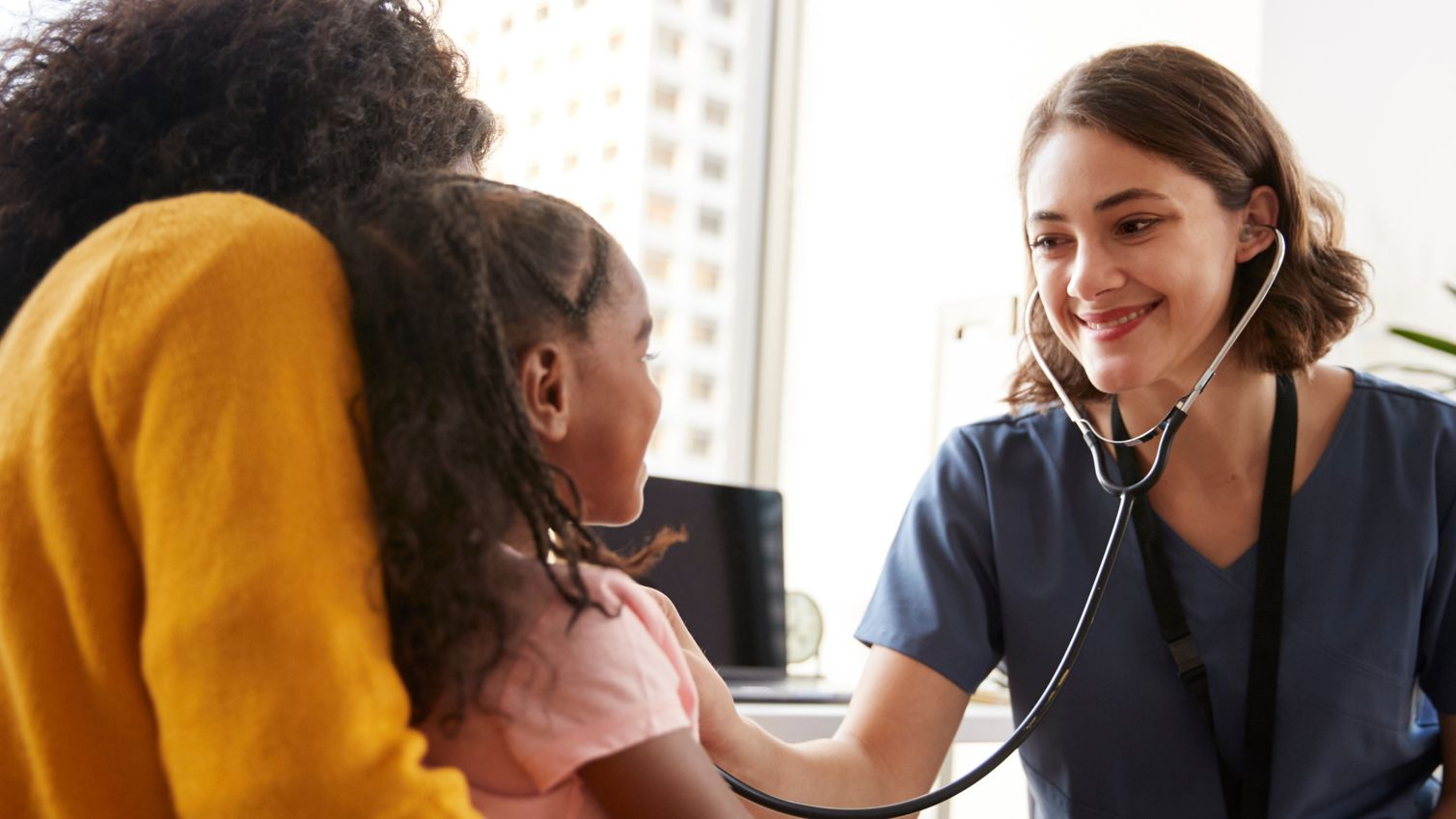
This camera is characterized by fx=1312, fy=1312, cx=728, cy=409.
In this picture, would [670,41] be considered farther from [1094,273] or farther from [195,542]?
[195,542]

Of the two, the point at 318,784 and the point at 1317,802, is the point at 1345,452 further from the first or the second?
the point at 318,784

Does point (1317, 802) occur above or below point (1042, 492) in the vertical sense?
below

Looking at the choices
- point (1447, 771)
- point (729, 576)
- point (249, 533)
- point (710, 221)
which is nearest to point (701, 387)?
point (710, 221)

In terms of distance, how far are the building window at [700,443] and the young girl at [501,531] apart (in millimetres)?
2777

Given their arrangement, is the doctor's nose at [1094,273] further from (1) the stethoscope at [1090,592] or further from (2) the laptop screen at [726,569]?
(2) the laptop screen at [726,569]

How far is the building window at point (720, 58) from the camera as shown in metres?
3.52

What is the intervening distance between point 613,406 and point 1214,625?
0.87 meters

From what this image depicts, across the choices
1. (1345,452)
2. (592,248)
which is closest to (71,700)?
(592,248)

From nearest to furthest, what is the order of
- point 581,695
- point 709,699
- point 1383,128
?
point 581,695, point 709,699, point 1383,128

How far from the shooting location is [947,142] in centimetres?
297

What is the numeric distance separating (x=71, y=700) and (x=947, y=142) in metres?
2.63

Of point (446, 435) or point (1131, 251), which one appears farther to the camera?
point (1131, 251)

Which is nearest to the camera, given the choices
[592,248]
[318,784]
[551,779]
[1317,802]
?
[318,784]

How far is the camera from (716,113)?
3.54 metres
